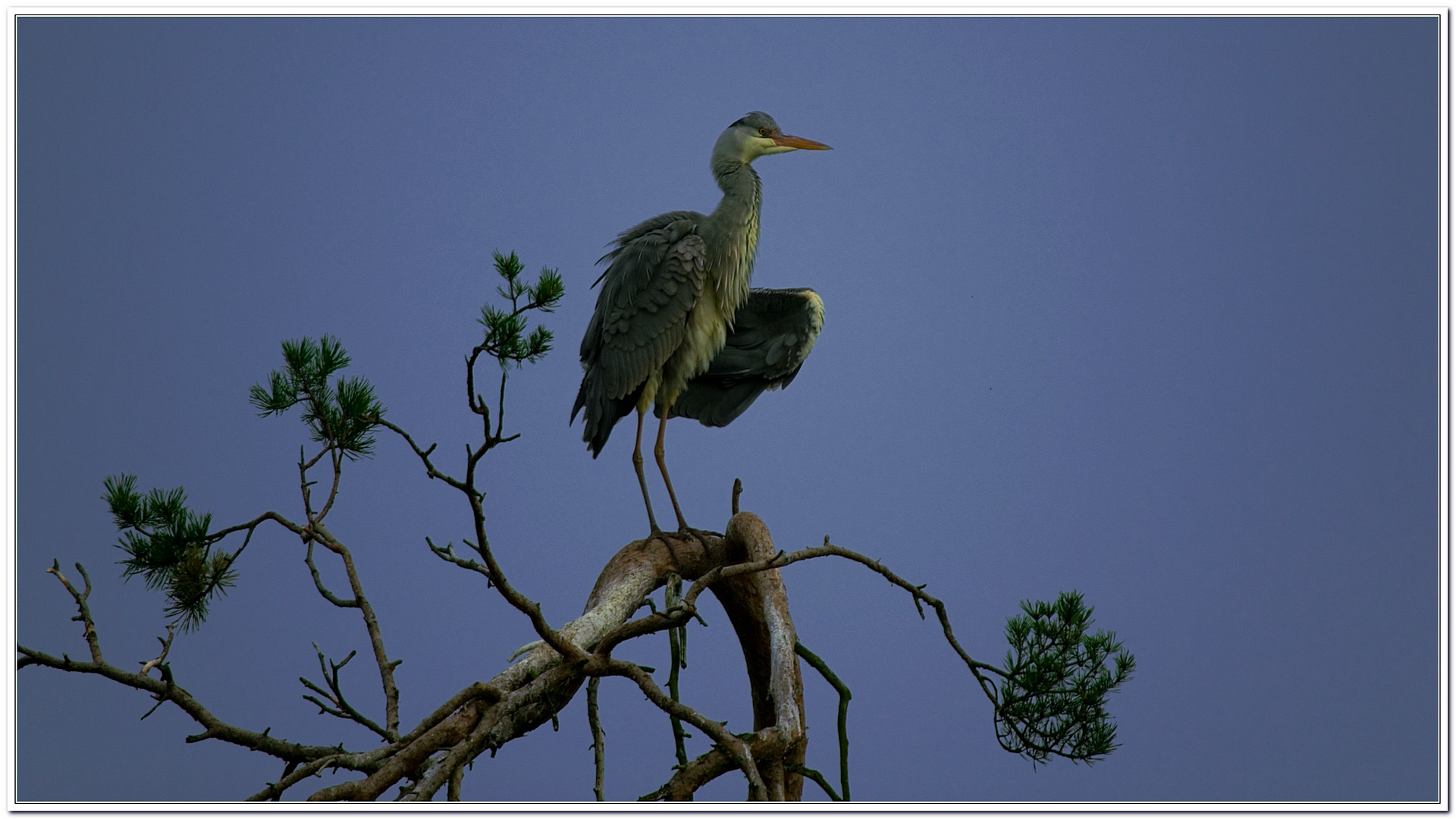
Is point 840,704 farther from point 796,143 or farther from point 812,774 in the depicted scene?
point 796,143

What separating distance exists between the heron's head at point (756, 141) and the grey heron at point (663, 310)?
0.14 m

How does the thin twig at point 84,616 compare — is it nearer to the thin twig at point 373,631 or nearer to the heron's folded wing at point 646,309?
the thin twig at point 373,631

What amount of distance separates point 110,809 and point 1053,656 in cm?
248

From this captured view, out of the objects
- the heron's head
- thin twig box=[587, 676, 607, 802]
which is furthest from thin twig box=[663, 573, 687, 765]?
the heron's head

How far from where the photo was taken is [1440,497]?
3.37 m

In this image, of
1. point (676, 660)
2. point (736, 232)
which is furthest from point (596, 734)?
point (736, 232)

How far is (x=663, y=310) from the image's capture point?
12.9 feet

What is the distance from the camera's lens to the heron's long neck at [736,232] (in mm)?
4035

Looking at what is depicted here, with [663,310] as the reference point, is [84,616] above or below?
below

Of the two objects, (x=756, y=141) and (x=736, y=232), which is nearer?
(x=736, y=232)

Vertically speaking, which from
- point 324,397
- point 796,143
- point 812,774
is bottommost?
point 812,774

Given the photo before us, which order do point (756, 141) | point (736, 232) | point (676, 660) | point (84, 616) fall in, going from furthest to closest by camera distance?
1. point (756, 141)
2. point (736, 232)
3. point (676, 660)
4. point (84, 616)

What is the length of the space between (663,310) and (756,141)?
856 mm

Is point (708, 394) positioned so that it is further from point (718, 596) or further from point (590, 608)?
point (590, 608)
